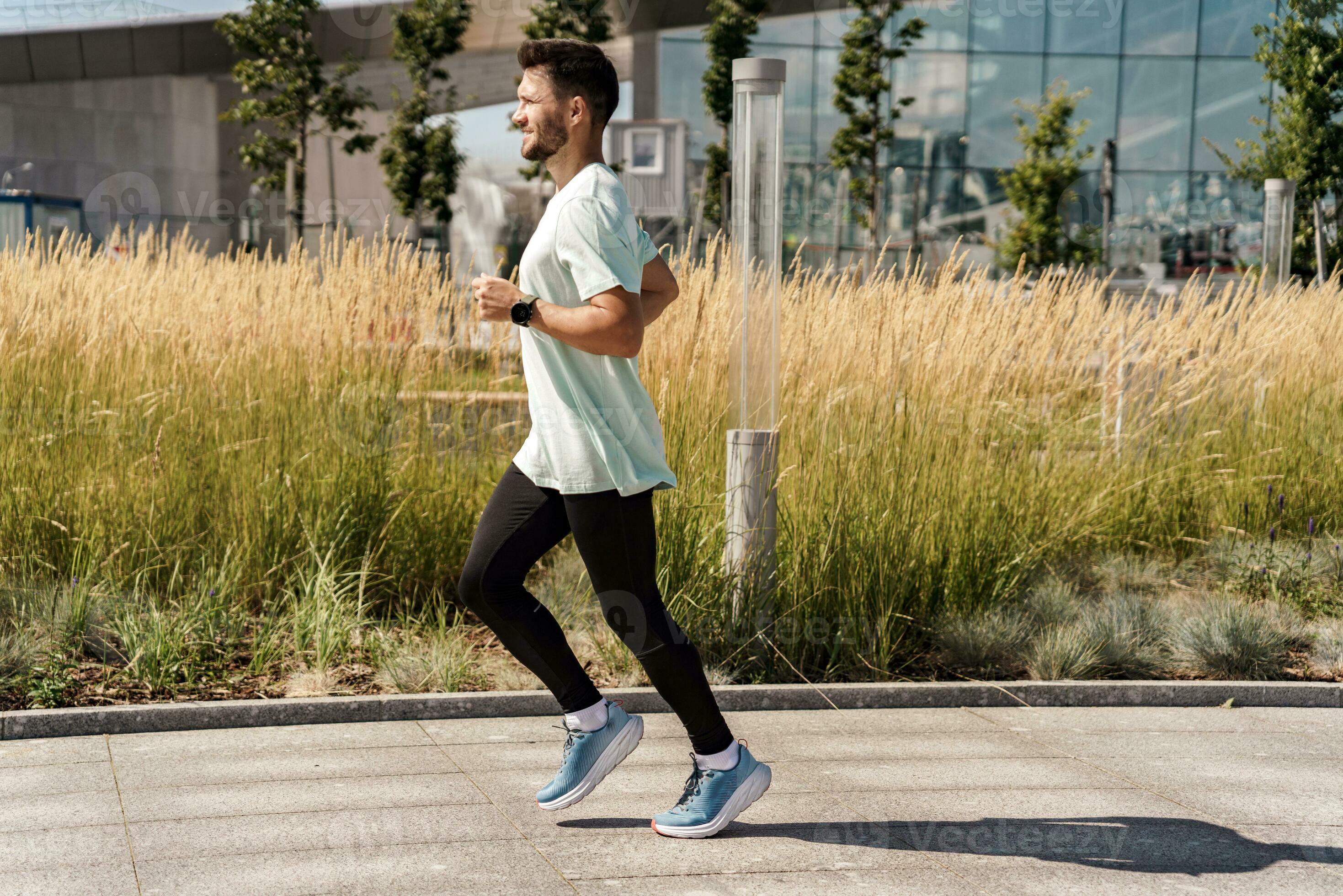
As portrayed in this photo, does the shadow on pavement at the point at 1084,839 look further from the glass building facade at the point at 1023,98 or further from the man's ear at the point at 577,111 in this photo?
the glass building facade at the point at 1023,98

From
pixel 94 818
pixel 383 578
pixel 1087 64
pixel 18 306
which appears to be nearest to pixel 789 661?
pixel 383 578

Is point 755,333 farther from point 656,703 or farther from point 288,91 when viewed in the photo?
point 288,91

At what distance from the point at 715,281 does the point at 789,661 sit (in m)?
1.96

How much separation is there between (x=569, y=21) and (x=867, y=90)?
5568mm

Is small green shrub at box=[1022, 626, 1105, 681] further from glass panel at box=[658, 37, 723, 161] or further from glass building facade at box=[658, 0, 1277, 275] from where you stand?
glass panel at box=[658, 37, 723, 161]

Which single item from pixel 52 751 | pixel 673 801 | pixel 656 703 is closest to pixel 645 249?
pixel 673 801

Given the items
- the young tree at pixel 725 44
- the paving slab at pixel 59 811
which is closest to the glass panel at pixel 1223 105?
the young tree at pixel 725 44

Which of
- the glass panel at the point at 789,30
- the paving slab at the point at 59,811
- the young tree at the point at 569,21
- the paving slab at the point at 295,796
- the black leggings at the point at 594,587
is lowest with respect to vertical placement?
the paving slab at the point at 295,796

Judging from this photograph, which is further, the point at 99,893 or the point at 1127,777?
the point at 1127,777

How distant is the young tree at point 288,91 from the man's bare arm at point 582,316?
20942 millimetres

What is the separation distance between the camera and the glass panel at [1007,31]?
94.6ft

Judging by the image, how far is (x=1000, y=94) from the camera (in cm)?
2909

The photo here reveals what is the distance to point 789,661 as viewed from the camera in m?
5.31

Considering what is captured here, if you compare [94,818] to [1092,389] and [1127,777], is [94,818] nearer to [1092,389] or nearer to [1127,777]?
[1127,777]
